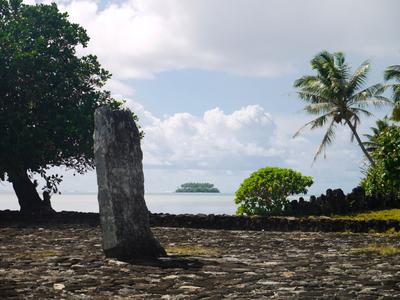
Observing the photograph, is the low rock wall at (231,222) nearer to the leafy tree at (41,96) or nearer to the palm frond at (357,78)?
the leafy tree at (41,96)

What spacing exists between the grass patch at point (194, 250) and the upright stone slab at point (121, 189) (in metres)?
1.18

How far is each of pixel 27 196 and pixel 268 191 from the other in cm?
1229

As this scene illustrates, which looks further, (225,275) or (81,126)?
(81,126)

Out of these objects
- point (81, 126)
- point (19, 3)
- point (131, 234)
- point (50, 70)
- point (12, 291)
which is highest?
point (19, 3)

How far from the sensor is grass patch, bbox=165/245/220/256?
46.2 feet

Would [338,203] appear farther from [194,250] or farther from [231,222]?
[194,250]

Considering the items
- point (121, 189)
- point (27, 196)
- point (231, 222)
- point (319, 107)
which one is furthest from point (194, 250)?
point (319, 107)

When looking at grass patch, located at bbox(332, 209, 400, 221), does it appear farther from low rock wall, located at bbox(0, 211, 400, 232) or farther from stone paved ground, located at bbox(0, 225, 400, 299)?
stone paved ground, located at bbox(0, 225, 400, 299)

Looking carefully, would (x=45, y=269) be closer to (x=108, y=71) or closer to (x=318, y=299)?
(x=318, y=299)

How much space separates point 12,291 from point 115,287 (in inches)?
63.0

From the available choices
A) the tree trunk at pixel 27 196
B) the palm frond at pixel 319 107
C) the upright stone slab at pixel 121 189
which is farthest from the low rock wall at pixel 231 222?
the palm frond at pixel 319 107

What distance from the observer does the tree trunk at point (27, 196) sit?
1188 inches

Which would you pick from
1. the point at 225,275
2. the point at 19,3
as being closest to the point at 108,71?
the point at 19,3

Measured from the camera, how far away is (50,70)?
2884 cm
